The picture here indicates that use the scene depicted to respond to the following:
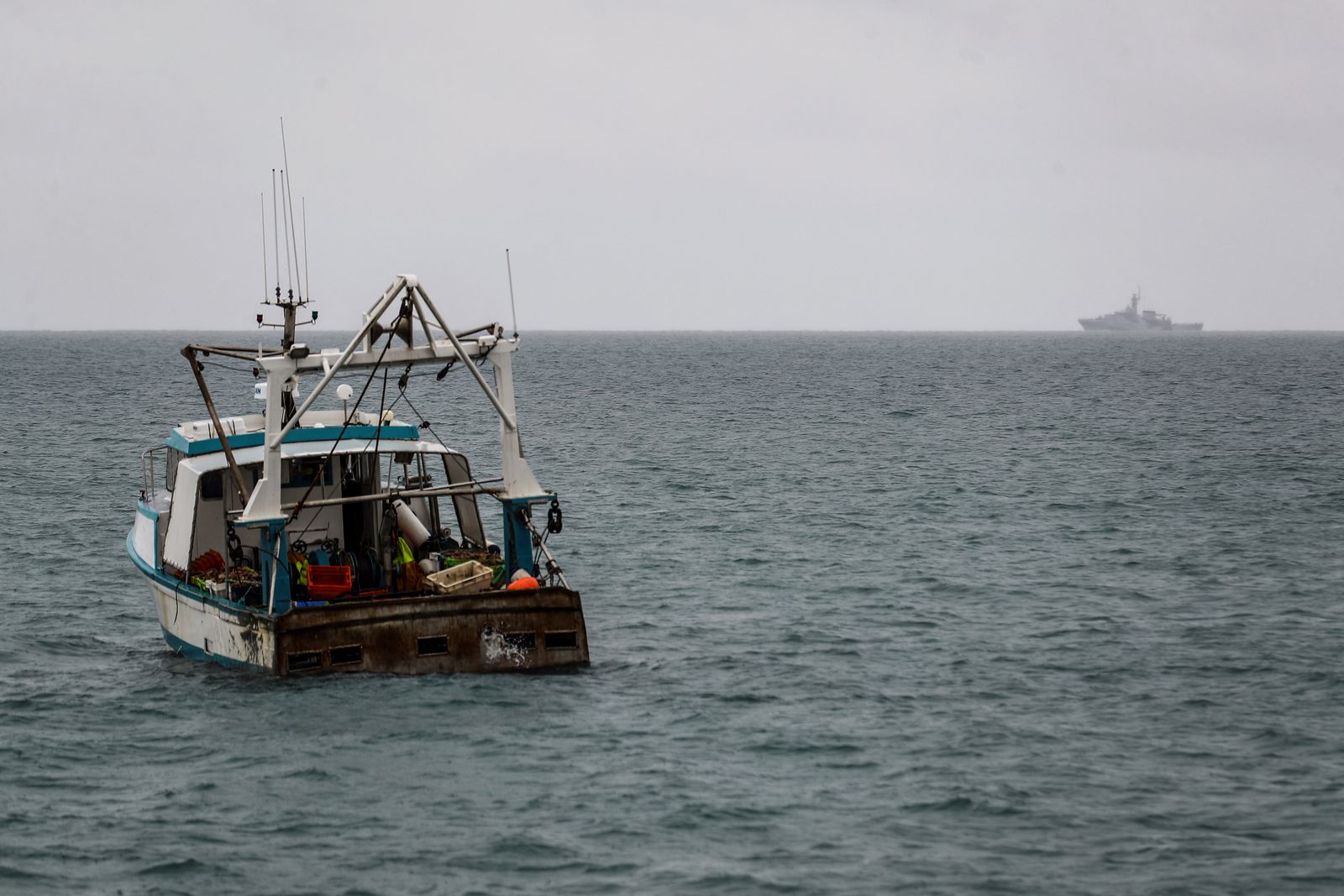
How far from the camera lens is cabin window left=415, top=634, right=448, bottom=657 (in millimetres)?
23453

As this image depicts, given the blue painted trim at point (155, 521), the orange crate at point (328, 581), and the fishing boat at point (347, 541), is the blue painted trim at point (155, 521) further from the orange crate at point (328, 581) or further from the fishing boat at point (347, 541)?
the orange crate at point (328, 581)

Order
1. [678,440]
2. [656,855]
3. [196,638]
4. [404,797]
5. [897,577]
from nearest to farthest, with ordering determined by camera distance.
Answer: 1. [656,855]
2. [404,797]
3. [196,638]
4. [897,577]
5. [678,440]

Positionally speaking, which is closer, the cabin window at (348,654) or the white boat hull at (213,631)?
the cabin window at (348,654)

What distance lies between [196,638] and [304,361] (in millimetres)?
5254

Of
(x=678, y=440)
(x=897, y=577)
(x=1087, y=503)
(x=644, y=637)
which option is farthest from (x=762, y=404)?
(x=644, y=637)

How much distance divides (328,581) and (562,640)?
13.9 ft

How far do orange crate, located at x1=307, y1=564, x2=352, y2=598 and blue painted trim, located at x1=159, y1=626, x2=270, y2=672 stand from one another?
163cm

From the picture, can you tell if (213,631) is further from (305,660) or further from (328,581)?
(305,660)

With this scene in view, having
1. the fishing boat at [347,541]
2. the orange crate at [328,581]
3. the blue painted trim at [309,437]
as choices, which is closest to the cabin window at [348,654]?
the fishing boat at [347,541]

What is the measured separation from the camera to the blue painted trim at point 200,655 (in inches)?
953

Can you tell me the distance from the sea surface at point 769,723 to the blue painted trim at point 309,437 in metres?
3.82

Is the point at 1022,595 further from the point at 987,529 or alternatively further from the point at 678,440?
the point at 678,440

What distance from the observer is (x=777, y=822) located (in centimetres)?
1827

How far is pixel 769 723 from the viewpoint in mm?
22391
